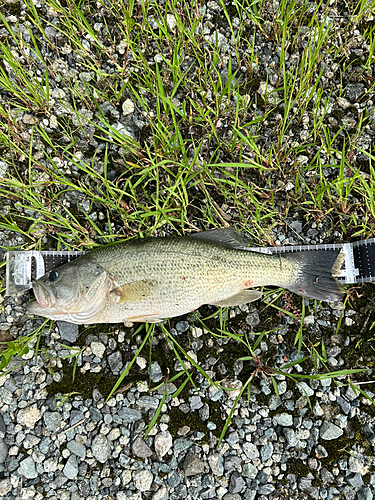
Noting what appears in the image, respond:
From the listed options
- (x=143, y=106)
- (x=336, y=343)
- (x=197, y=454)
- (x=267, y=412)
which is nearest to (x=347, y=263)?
(x=336, y=343)

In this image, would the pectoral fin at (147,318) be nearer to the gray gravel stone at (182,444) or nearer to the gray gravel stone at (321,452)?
the gray gravel stone at (182,444)

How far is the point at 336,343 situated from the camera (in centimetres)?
347

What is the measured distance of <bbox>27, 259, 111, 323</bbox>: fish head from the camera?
9.65 feet

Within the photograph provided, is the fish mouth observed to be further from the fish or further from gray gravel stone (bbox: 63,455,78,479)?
gray gravel stone (bbox: 63,455,78,479)

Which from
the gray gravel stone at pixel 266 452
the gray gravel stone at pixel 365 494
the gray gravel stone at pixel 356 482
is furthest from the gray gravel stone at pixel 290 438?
the gray gravel stone at pixel 365 494

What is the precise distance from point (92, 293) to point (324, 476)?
118 inches

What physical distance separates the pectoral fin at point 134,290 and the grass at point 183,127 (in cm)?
53

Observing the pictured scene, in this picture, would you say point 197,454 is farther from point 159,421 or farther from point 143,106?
point 143,106

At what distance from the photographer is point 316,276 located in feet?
10.8

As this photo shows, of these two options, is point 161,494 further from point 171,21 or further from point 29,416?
point 171,21

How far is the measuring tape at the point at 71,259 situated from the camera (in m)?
3.34

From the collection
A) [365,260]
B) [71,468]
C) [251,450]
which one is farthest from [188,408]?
[365,260]

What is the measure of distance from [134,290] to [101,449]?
5.67ft

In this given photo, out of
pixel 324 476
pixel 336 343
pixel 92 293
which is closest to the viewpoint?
pixel 92 293
